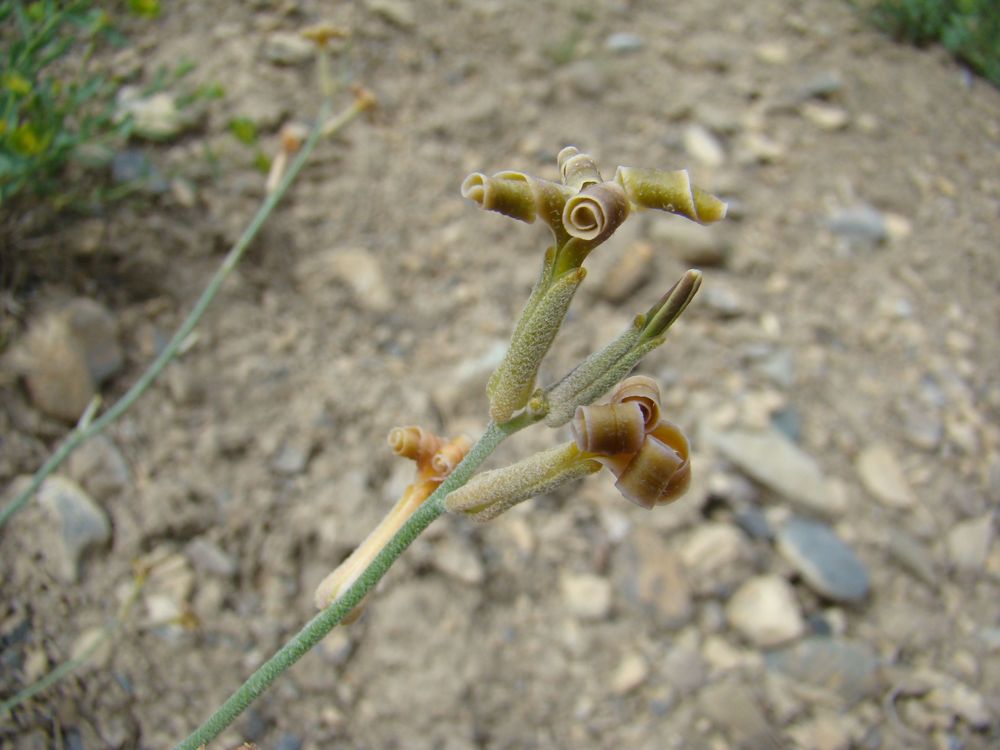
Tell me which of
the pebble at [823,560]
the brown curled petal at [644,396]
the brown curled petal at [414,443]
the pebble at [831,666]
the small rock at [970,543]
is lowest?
the small rock at [970,543]

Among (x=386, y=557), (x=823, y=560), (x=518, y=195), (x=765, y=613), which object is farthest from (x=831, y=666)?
(x=518, y=195)

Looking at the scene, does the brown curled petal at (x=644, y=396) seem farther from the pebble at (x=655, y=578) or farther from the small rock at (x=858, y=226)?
the small rock at (x=858, y=226)

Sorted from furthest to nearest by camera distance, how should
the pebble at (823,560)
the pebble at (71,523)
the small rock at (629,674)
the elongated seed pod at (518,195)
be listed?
the pebble at (823,560) → the small rock at (629,674) → the pebble at (71,523) → the elongated seed pod at (518,195)

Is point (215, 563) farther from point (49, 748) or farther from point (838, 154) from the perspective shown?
point (838, 154)

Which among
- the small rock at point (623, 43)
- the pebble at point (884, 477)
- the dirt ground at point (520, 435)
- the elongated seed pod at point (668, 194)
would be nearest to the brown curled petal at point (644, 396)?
the elongated seed pod at point (668, 194)

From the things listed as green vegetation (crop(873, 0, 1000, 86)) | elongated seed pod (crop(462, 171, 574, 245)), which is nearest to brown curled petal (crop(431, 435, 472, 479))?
elongated seed pod (crop(462, 171, 574, 245))

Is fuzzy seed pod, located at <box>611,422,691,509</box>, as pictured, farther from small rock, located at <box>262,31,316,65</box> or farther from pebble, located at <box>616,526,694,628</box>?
small rock, located at <box>262,31,316,65</box>

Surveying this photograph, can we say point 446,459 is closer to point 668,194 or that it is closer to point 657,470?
point 657,470
